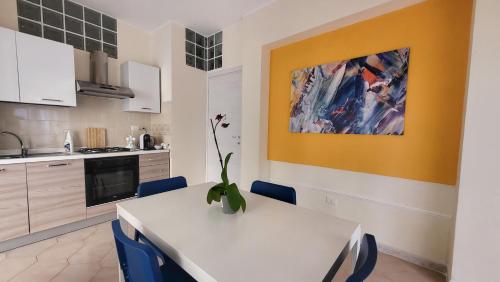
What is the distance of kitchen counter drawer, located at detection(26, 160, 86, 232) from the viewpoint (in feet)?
6.80

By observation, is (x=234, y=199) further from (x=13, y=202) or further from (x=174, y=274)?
(x=13, y=202)

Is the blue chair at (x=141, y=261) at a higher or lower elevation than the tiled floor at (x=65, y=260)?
higher

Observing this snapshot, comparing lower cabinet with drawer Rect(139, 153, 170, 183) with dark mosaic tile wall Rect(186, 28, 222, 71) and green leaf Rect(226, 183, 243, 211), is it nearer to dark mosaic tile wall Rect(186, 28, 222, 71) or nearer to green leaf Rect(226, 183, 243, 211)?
dark mosaic tile wall Rect(186, 28, 222, 71)

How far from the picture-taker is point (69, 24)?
2.63 metres

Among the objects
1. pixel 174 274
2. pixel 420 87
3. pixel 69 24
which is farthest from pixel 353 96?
pixel 69 24

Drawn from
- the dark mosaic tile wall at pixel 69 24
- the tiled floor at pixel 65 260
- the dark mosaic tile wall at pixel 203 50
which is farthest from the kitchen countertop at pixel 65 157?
the dark mosaic tile wall at pixel 203 50

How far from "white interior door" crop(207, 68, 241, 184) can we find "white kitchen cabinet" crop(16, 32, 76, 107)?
1861 mm

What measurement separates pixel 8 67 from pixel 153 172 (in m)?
1.80

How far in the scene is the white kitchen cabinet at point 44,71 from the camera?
2.12 meters

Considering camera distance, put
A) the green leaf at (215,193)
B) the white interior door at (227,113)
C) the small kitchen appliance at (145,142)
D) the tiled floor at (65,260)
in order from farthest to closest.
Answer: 1. the white interior door at (227,113)
2. the small kitchen appliance at (145,142)
3. the tiled floor at (65,260)
4. the green leaf at (215,193)

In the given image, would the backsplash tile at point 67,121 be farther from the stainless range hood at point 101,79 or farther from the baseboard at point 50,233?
the baseboard at point 50,233

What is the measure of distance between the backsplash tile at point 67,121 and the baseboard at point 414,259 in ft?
10.3

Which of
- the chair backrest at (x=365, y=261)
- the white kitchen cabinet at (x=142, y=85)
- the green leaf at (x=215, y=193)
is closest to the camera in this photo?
the chair backrest at (x=365, y=261)

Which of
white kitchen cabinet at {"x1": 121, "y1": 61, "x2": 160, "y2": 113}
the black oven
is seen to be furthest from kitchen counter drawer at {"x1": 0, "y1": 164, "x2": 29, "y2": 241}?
white kitchen cabinet at {"x1": 121, "y1": 61, "x2": 160, "y2": 113}
